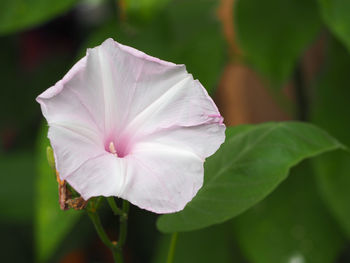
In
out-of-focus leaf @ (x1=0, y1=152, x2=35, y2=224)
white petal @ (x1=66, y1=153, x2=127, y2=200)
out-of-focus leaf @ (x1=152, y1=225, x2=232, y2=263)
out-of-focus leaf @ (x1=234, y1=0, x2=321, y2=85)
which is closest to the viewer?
white petal @ (x1=66, y1=153, x2=127, y2=200)

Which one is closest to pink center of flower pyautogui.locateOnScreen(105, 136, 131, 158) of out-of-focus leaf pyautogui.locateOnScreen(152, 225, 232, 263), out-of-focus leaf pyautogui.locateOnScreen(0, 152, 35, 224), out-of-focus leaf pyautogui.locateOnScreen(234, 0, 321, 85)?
out-of-focus leaf pyautogui.locateOnScreen(234, 0, 321, 85)

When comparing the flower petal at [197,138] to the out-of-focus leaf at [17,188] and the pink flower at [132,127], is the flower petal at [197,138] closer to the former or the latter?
the pink flower at [132,127]

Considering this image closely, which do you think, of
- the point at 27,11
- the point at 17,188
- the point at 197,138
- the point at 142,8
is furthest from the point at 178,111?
the point at 17,188

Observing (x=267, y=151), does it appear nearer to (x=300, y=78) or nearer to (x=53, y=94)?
(x=53, y=94)

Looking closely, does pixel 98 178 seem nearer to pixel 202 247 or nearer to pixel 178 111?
pixel 178 111

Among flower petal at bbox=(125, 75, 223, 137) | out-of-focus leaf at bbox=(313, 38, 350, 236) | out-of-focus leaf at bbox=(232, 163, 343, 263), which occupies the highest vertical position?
flower petal at bbox=(125, 75, 223, 137)

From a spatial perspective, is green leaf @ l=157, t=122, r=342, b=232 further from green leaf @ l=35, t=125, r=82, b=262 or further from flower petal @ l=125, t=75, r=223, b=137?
green leaf @ l=35, t=125, r=82, b=262
